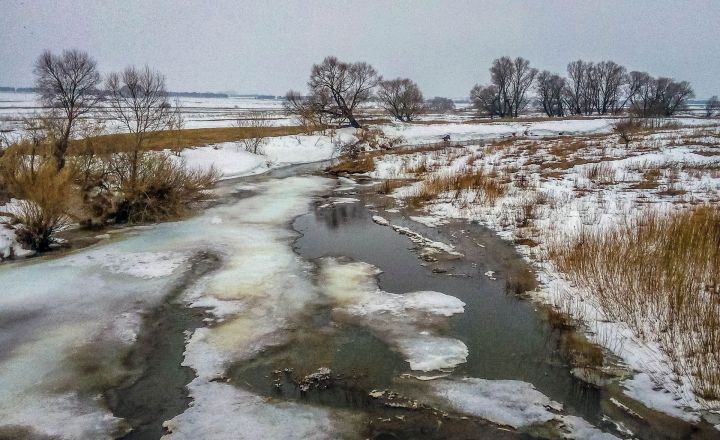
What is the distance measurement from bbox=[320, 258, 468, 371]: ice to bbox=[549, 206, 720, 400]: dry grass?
6.76 feet

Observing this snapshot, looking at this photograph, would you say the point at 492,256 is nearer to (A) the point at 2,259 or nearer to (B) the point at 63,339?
(B) the point at 63,339

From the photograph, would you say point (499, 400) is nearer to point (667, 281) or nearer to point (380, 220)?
point (667, 281)

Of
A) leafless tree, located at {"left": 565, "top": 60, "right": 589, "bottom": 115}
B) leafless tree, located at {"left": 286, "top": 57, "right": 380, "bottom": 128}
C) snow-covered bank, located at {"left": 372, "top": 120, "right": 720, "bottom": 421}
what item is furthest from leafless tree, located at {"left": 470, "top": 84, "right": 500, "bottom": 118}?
snow-covered bank, located at {"left": 372, "top": 120, "right": 720, "bottom": 421}

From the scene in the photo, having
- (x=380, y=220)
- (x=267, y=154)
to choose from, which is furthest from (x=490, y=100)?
(x=380, y=220)

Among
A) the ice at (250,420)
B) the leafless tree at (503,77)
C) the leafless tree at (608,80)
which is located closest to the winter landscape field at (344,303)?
the ice at (250,420)

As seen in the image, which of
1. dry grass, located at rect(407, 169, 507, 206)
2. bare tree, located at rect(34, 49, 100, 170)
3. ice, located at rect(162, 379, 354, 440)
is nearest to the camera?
ice, located at rect(162, 379, 354, 440)

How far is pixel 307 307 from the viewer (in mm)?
6574

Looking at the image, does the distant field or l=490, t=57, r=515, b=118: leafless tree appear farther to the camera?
l=490, t=57, r=515, b=118: leafless tree

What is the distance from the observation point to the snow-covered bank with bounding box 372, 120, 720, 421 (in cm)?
464

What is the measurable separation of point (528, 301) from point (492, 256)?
215 centimetres

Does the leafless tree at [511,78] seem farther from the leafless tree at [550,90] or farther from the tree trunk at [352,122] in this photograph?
the tree trunk at [352,122]

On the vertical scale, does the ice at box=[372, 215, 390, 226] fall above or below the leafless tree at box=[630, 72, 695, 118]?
below

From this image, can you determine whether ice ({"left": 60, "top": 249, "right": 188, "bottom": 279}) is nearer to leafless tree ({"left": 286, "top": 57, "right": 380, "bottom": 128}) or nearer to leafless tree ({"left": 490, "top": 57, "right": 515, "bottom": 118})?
leafless tree ({"left": 286, "top": 57, "right": 380, "bottom": 128})

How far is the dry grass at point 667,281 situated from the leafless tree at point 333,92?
32.2 metres
